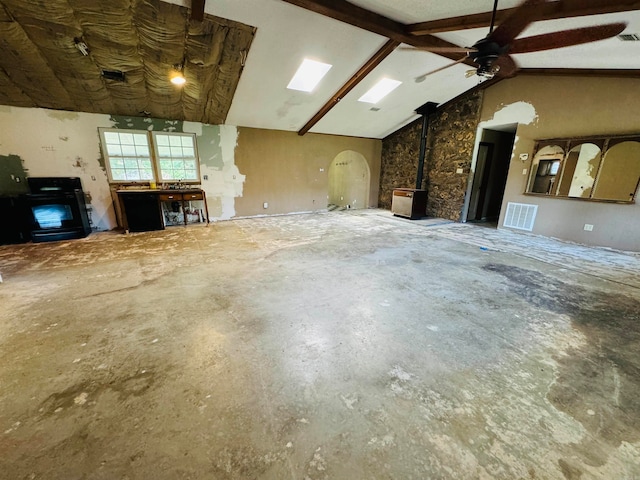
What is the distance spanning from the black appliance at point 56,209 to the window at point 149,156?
85cm

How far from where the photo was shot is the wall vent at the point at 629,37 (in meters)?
3.11

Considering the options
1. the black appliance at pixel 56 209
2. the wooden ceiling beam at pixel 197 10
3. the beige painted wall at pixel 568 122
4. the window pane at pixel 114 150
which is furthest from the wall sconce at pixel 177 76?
the beige painted wall at pixel 568 122

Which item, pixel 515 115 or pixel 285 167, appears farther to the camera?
pixel 285 167

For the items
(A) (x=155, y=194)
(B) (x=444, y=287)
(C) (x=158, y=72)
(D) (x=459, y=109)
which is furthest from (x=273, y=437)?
(D) (x=459, y=109)

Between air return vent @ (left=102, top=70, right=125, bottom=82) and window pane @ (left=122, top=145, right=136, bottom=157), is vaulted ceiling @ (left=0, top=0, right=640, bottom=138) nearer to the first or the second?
air return vent @ (left=102, top=70, right=125, bottom=82)

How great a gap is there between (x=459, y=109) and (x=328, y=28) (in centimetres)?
453

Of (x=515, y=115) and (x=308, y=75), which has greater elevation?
(x=308, y=75)

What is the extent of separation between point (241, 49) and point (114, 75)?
2.20m

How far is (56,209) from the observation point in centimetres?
478

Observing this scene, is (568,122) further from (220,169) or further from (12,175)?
(12,175)

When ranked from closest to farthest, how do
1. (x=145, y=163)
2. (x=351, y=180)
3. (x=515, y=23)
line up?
(x=515, y=23)
(x=145, y=163)
(x=351, y=180)

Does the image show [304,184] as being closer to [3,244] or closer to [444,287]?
[444,287]

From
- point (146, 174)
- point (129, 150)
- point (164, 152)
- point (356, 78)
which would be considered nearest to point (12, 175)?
point (129, 150)

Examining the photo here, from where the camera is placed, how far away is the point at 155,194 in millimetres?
5520
